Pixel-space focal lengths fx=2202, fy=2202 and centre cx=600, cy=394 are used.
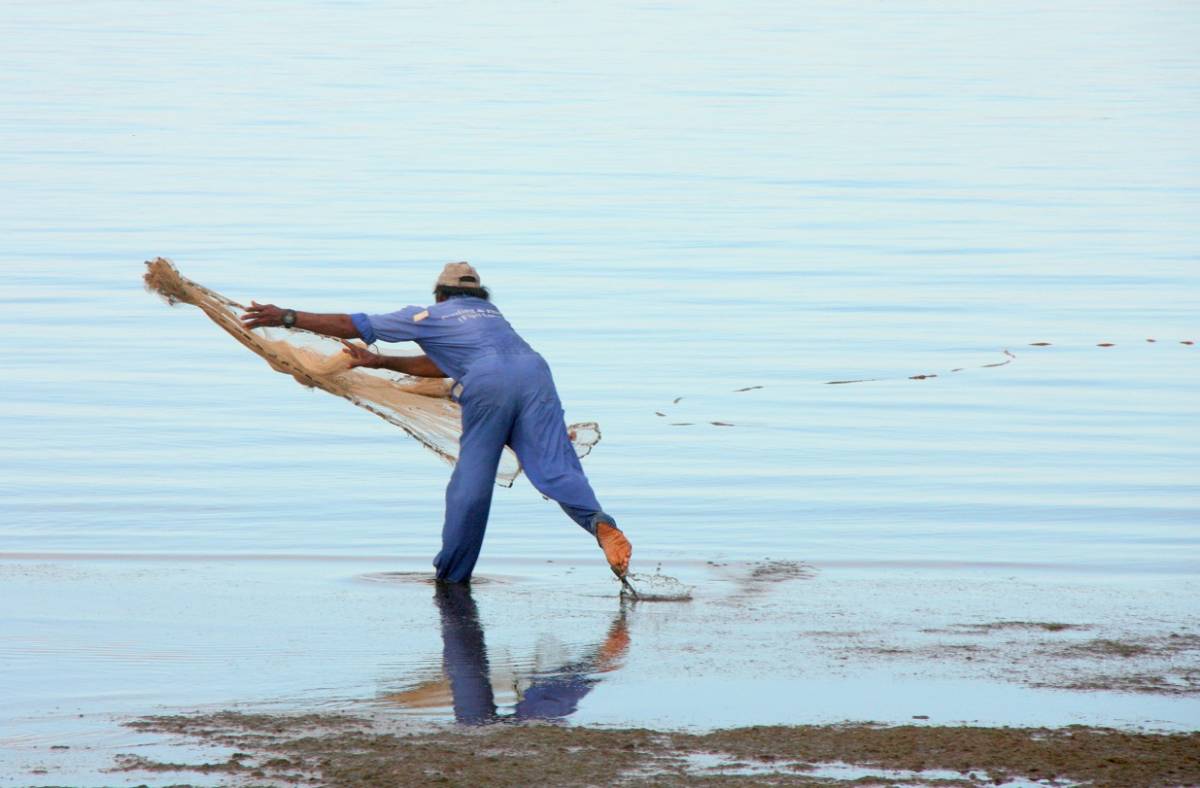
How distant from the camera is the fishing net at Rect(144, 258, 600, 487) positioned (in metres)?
11.2

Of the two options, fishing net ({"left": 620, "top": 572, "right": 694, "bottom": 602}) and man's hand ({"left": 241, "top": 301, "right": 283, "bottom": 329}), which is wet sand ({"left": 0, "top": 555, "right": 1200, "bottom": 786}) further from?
man's hand ({"left": 241, "top": 301, "right": 283, "bottom": 329})

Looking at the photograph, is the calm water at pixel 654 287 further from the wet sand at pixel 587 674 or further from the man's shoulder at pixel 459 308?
the man's shoulder at pixel 459 308

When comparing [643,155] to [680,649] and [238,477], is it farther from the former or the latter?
[680,649]

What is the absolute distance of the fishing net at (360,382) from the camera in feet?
36.7

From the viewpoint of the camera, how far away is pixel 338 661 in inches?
355

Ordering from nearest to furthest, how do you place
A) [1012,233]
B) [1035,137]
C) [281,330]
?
[281,330]
[1012,233]
[1035,137]

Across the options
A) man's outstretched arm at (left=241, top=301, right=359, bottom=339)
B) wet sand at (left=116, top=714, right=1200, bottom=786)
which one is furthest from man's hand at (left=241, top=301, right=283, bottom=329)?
wet sand at (left=116, top=714, right=1200, bottom=786)

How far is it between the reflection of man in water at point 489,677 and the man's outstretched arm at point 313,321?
138 centimetres

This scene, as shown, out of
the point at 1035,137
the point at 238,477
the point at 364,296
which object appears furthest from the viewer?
the point at 1035,137

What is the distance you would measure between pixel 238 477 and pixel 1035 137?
29719 millimetres

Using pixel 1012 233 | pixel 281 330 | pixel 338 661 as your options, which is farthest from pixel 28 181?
pixel 338 661

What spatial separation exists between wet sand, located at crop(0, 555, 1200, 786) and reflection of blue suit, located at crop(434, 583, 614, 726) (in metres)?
0.02

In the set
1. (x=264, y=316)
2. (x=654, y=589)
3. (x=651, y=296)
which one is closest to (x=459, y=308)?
(x=264, y=316)

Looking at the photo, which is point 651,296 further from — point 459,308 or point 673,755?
point 673,755
